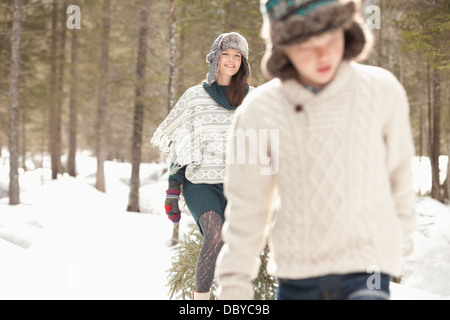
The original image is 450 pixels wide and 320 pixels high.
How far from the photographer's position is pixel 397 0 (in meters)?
10.5

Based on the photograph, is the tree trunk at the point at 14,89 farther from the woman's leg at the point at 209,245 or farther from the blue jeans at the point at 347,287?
the blue jeans at the point at 347,287

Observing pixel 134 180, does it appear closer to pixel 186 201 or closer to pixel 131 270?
pixel 131 270

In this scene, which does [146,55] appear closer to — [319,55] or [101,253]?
[101,253]

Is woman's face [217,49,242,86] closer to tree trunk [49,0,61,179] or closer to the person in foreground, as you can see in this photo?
the person in foreground

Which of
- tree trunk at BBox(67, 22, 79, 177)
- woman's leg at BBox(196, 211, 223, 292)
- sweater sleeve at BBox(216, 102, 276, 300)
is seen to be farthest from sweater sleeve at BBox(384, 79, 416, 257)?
tree trunk at BBox(67, 22, 79, 177)

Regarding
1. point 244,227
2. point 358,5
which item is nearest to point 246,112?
point 244,227

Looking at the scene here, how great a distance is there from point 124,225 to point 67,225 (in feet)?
4.64

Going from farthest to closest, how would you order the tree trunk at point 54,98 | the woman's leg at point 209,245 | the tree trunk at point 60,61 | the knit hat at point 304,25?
the tree trunk at point 60,61 → the tree trunk at point 54,98 → the woman's leg at point 209,245 → the knit hat at point 304,25

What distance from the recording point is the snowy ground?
6.30 m

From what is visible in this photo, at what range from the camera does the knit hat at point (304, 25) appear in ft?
5.92

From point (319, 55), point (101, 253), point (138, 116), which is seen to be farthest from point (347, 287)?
point (138, 116)

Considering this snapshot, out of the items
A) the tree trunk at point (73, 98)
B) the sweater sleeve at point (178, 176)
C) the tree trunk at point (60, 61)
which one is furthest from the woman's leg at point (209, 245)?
the tree trunk at point (73, 98)

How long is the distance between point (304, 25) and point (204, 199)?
7.71 ft

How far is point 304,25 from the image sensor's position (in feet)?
5.90
